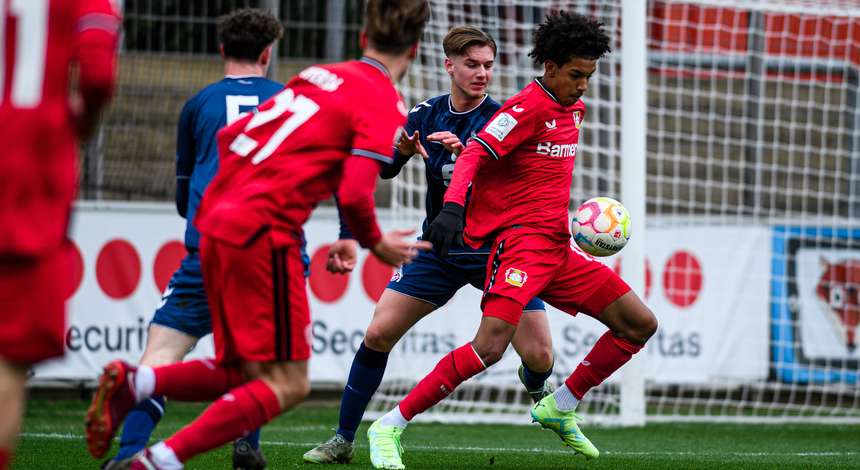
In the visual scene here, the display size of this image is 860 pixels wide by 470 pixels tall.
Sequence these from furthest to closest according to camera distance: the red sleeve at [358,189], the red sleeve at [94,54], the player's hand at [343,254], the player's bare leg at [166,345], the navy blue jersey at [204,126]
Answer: the navy blue jersey at [204,126], the player's bare leg at [166,345], the player's hand at [343,254], the red sleeve at [358,189], the red sleeve at [94,54]

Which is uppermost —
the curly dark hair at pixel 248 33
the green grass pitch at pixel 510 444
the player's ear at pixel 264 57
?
the curly dark hair at pixel 248 33

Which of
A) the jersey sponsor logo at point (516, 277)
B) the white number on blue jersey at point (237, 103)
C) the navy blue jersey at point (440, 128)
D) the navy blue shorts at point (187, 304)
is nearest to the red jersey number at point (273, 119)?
the white number on blue jersey at point (237, 103)

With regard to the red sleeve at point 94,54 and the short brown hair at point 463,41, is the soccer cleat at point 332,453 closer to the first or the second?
the short brown hair at point 463,41

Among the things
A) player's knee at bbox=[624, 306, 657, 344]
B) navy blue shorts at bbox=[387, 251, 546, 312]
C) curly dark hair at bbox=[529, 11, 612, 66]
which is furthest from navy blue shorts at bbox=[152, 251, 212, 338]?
player's knee at bbox=[624, 306, 657, 344]

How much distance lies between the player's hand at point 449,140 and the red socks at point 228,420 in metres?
2.07

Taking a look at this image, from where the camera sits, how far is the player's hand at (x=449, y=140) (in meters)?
5.46

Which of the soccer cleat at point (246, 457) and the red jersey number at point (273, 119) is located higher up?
the red jersey number at point (273, 119)

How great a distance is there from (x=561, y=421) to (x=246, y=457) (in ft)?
5.62

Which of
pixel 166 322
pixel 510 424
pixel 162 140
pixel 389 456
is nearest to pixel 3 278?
pixel 166 322

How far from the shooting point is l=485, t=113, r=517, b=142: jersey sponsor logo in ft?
17.5

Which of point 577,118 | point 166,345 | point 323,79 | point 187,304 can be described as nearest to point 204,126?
point 187,304

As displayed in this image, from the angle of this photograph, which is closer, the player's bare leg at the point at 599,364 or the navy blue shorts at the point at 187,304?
the navy blue shorts at the point at 187,304

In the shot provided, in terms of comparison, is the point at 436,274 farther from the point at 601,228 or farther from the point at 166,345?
the point at 166,345

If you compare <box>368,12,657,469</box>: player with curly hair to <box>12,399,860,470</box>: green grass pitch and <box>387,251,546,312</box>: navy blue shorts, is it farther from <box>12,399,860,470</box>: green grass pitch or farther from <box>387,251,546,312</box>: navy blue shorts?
<box>12,399,860,470</box>: green grass pitch
